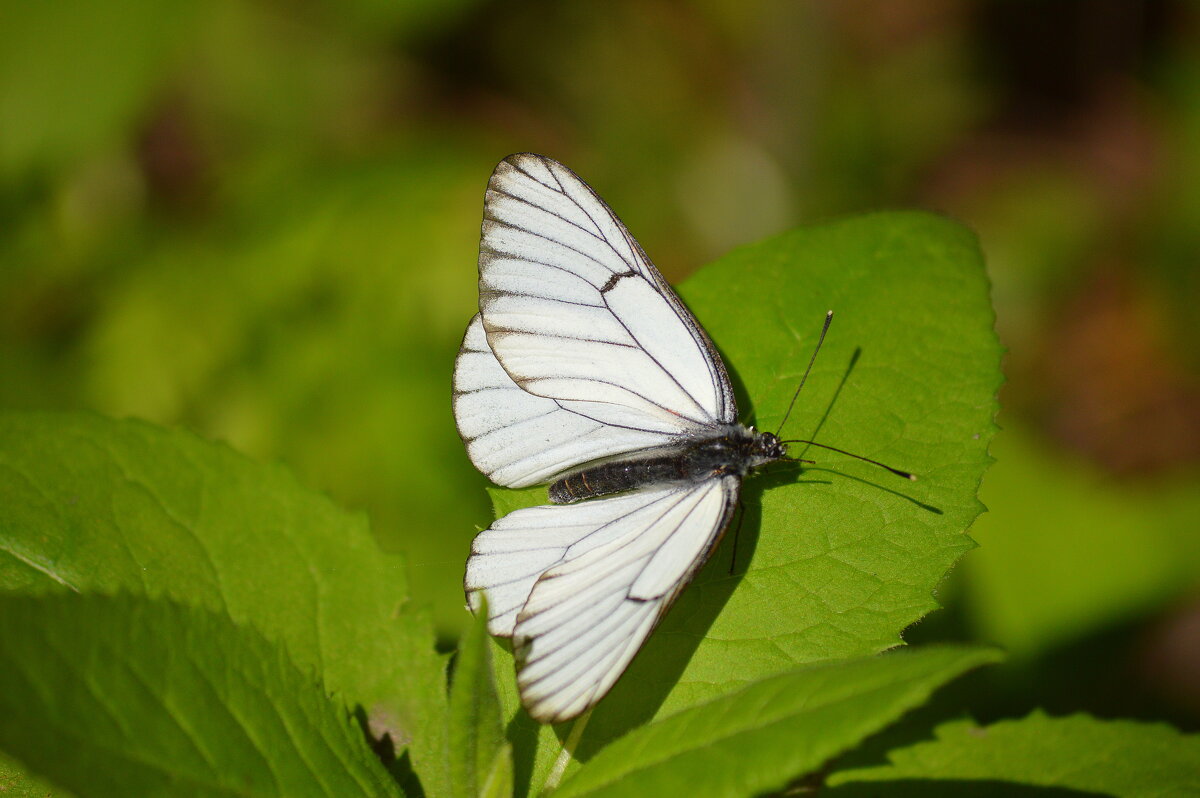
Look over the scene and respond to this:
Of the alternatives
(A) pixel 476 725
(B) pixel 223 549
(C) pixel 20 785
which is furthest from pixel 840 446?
(C) pixel 20 785

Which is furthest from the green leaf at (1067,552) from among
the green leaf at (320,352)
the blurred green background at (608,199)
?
the green leaf at (320,352)

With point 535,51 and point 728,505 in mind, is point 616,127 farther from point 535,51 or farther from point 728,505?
point 728,505

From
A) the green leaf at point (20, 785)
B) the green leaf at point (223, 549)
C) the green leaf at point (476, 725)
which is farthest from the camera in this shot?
the green leaf at point (223, 549)

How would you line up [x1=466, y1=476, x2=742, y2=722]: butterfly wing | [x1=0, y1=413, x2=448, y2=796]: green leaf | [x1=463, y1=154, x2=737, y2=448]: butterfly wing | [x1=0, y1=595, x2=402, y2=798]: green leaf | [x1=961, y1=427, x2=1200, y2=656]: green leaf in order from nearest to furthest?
[x1=0, y1=595, x2=402, y2=798]: green leaf → [x1=466, y1=476, x2=742, y2=722]: butterfly wing → [x1=0, y1=413, x2=448, y2=796]: green leaf → [x1=463, y1=154, x2=737, y2=448]: butterfly wing → [x1=961, y1=427, x2=1200, y2=656]: green leaf

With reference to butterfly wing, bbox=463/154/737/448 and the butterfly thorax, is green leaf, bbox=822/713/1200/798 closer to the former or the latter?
the butterfly thorax

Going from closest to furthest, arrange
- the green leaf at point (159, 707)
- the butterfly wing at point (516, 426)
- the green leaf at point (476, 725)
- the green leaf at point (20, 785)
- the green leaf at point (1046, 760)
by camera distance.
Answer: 1. the green leaf at point (159, 707)
2. the green leaf at point (476, 725)
3. the green leaf at point (20, 785)
4. the green leaf at point (1046, 760)
5. the butterfly wing at point (516, 426)

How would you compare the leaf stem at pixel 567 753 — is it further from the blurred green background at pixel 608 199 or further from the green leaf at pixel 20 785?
the blurred green background at pixel 608 199

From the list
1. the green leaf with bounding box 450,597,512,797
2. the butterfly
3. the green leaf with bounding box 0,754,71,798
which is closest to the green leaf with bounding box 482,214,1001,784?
the butterfly
